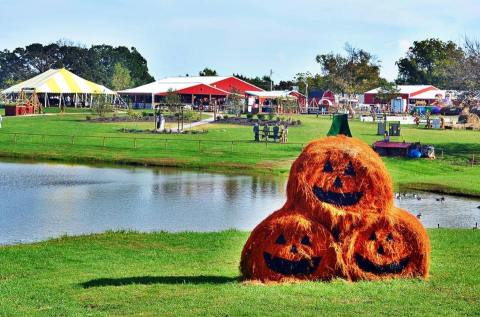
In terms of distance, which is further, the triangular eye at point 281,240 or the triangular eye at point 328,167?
the triangular eye at point 328,167

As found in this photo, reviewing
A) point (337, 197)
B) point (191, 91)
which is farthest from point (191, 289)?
point (191, 91)

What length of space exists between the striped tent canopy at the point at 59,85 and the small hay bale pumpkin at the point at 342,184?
10461cm

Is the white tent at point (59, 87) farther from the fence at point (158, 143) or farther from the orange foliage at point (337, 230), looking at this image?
the orange foliage at point (337, 230)

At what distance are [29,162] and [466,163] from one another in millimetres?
28555

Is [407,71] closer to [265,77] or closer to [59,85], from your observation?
[265,77]

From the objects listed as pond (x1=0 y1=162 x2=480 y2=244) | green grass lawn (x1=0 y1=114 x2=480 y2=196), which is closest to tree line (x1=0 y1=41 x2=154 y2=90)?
green grass lawn (x1=0 y1=114 x2=480 y2=196)

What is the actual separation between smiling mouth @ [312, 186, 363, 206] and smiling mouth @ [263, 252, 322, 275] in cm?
117

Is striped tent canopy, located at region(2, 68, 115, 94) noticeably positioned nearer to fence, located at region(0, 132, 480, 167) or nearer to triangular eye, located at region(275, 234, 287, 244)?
fence, located at region(0, 132, 480, 167)

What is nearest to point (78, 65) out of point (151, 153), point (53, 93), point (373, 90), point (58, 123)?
point (53, 93)

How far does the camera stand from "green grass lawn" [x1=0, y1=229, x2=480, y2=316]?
14234 millimetres

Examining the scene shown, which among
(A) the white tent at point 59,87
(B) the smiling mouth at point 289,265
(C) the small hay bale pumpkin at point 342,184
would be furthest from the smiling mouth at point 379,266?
(A) the white tent at point 59,87

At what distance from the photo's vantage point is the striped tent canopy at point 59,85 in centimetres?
11831

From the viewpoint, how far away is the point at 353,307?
1423 cm

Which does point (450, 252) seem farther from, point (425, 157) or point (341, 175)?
point (425, 157)
